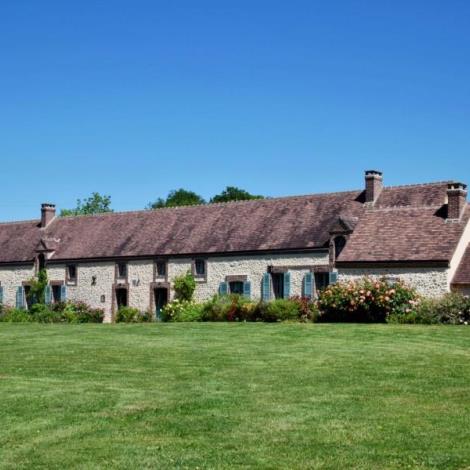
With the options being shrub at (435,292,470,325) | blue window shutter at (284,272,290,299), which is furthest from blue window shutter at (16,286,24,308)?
shrub at (435,292,470,325)

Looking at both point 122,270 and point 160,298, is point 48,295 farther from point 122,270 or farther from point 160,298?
point 160,298

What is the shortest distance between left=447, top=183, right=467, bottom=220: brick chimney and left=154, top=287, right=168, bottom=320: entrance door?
→ 1464 cm

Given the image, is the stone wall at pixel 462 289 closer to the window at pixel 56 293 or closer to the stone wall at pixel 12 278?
the window at pixel 56 293

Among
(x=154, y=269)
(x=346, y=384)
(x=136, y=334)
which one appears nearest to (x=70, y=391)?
(x=346, y=384)

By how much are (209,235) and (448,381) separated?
86.0 ft

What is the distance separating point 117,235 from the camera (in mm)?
44656

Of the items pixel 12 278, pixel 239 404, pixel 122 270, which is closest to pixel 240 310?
pixel 122 270

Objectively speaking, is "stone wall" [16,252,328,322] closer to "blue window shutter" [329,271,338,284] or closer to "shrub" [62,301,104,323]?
"shrub" [62,301,104,323]

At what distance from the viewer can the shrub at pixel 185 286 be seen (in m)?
39.5

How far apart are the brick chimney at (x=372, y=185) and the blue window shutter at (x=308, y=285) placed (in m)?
4.42

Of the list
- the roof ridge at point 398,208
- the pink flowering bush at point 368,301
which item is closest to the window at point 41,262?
the roof ridge at point 398,208

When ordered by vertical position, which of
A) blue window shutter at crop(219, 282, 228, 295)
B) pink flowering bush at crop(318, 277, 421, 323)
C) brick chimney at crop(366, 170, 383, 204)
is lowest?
pink flowering bush at crop(318, 277, 421, 323)

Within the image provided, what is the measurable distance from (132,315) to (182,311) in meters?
4.83

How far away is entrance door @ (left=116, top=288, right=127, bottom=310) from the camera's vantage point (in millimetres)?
42500
